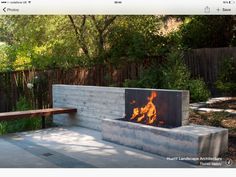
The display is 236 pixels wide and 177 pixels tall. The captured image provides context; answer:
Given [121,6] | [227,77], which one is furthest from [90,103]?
[121,6]

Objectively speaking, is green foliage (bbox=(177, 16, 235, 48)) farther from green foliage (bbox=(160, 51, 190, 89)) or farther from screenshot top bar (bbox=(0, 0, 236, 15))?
screenshot top bar (bbox=(0, 0, 236, 15))

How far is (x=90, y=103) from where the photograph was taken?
26.2ft

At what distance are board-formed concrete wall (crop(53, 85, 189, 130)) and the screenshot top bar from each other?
3532 mm

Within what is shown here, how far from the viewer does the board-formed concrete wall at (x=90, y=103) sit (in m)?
7.28

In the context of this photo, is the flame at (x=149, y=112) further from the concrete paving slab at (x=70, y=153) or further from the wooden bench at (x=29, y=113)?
the wooden bench at (x=29, y=113)

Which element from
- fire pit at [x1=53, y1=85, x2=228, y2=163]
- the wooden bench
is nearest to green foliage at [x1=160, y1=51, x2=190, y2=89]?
fire pit at [x1=53, y1=85, x2=228, y2=163]

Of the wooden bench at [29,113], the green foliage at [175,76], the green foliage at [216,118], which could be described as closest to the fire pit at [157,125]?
the wooden bench at [29,113]

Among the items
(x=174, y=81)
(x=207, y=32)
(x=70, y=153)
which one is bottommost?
(x=70, y=153)

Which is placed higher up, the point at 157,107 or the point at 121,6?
the point at 121,6

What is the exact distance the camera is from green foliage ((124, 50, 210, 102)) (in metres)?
8.54

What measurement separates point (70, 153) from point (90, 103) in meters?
2.38

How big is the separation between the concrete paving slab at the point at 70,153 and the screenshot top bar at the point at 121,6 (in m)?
1.87

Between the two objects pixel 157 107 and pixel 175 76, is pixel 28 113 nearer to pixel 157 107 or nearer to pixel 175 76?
pixel 157 107

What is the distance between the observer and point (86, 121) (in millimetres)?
8102
